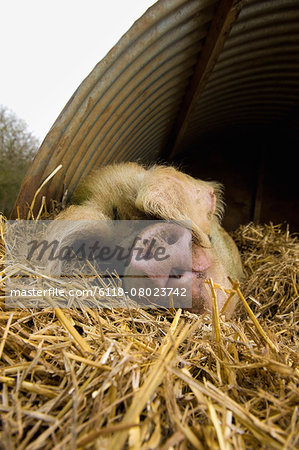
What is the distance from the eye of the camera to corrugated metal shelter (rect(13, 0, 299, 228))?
6.86 ft

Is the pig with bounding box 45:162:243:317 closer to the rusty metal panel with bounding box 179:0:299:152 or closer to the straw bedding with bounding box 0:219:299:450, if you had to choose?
the straw bedding with bounding box 0:219:299:450

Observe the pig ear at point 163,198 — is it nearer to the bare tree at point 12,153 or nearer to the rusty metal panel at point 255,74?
the rusty metal panel at point 255,74

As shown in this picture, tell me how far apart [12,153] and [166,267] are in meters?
4.30

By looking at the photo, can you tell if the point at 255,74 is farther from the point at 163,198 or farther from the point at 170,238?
the point at 170,238

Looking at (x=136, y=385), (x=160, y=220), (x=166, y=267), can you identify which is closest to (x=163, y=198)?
(x=160, y=220)

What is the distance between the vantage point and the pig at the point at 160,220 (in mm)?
1407

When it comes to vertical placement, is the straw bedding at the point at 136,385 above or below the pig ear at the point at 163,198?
below

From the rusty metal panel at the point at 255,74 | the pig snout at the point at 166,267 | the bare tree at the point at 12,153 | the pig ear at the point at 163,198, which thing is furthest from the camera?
the bare tree at the point at 12,153

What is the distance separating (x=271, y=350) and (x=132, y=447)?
2.10 ft

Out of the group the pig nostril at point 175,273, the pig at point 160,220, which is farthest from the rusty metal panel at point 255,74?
the pig nostril at point 175,273

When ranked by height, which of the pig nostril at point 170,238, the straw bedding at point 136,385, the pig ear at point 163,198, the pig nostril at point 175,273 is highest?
the pig ear at point 163,198

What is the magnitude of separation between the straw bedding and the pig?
197mm

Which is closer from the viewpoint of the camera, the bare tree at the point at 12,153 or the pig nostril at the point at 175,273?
the pig nostril at the point at 175,273

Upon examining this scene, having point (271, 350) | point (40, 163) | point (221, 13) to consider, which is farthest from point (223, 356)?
point (221, 13)
